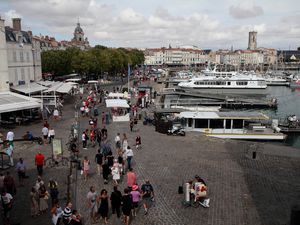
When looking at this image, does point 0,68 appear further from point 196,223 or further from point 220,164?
point 196,223

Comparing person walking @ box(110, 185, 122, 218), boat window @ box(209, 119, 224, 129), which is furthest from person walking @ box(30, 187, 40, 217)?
boat window @ box(209, 119, 224, 129)

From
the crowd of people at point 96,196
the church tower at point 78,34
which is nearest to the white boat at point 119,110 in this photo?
the crowd of people at point 96,196

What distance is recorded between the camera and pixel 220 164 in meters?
20.2

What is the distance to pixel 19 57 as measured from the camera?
4209cm

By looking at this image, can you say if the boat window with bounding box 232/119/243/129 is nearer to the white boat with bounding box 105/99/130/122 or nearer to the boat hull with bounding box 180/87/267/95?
the white boat with bounding box 105/99/130/122

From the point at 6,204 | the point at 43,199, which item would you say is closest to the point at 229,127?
the point at 43,199

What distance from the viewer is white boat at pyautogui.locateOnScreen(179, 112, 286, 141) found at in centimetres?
3066

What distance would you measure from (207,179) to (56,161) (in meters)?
8.54

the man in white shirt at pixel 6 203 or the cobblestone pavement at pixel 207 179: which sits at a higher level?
the man in white shirt at pixel 6 203

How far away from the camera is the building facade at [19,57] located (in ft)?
130

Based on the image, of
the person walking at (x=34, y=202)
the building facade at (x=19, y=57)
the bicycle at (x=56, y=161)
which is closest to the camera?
the person walking at (x=34, y=202)

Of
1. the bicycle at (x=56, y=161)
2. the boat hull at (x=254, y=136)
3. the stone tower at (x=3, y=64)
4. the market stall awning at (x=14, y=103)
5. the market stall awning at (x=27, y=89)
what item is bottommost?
the boat hull at (x=254, y=136)

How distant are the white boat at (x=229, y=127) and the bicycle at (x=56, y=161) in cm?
1414

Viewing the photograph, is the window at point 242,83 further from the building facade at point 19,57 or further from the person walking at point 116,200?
the person walking at point 116,200
